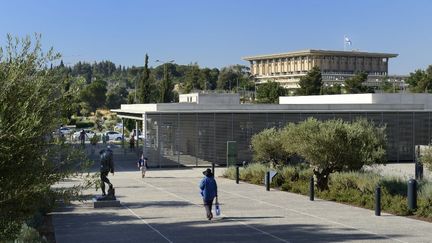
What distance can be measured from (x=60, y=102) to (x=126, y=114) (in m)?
41.9

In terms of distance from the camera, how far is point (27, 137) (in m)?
6.52

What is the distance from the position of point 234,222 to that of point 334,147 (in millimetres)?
7320

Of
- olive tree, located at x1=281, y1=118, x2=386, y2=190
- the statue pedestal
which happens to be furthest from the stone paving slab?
olive tree, located at x1=281, y1=118, x2=386, y2=190

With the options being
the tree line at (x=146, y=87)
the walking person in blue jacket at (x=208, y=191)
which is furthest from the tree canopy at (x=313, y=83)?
the walking person in blue jacket at (x=208, y=191)

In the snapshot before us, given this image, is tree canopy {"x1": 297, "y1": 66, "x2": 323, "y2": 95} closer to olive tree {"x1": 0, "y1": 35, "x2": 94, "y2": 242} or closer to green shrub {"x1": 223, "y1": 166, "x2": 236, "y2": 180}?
green shrub {"x1": 223, "y1": 166, "x2": 236, "y2": 180}

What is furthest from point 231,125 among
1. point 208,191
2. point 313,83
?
point 313,83

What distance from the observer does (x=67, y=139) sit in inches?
348

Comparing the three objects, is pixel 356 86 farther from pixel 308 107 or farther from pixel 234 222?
pixel 234 222

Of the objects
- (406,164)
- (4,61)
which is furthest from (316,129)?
(406,164)

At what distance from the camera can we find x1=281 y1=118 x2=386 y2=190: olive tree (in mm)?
21750

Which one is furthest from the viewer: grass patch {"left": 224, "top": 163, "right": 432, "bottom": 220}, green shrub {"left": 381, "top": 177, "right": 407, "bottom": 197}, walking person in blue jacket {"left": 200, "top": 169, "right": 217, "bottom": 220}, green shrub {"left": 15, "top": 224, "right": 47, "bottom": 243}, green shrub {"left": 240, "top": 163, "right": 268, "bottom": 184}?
green shrub {"left": 240, "top": 163, "right": 268, "bottom": 184}

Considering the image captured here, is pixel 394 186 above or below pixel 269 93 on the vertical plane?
below

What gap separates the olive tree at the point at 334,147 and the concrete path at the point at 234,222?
1.60 metres

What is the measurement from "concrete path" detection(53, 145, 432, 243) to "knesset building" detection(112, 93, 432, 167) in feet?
46.0
